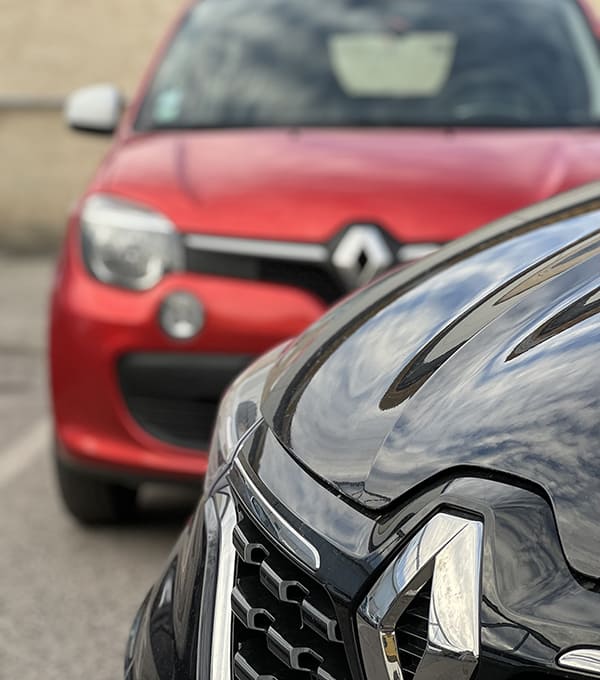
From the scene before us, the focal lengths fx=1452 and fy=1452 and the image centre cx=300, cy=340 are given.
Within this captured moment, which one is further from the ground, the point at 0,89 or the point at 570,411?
the point at 570,411

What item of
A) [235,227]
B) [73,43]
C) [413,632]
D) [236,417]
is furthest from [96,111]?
[73,43]

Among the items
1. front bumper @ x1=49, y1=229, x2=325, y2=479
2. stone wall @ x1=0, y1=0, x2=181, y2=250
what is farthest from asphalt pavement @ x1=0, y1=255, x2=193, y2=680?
stone wall @ x1=0, y1=0, x2=181, y2=250

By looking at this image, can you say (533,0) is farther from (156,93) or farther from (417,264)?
(417,264)

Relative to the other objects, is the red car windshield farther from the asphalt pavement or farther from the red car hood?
the asphalt pavement

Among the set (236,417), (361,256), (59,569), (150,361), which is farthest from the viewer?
(59,569)

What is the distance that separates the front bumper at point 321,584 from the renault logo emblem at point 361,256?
5.95 ft

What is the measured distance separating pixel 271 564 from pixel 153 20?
13.6 metres

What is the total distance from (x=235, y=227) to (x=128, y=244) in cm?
31

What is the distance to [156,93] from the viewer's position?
4.95m

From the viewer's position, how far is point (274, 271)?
153 inches

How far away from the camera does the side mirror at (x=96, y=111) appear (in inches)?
205

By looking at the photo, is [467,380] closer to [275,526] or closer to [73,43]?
[275,526]

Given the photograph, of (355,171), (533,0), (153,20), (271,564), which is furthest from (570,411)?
(153,20)

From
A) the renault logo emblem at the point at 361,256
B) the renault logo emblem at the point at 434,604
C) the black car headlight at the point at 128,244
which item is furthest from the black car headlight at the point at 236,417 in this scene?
the black car headlight at the point at 128,244
